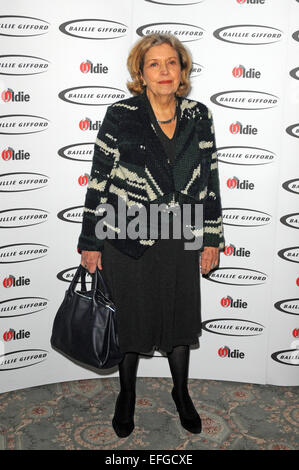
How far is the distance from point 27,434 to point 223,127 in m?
2.03

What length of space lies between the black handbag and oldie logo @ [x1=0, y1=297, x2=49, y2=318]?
22.1 inches

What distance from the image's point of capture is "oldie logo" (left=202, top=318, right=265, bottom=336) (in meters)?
3.21

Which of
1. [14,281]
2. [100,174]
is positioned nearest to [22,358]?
[14,281]

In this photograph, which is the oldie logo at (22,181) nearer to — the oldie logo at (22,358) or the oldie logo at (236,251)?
the oldie logo at (22,358)

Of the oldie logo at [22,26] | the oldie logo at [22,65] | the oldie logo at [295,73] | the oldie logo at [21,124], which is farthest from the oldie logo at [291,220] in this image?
the oldie logo at [22,26]

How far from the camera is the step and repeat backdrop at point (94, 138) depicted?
110 inches

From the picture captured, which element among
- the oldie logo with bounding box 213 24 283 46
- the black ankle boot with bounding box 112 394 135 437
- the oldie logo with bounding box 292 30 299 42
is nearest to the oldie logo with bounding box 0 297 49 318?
the black ankle boot with bounding box 112 394 135 437

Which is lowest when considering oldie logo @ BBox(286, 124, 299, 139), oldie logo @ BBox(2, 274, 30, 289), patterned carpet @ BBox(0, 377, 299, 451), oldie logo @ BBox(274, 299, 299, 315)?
patterned carpet @ BBox(0, 377, 299, 451)

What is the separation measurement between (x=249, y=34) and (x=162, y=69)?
736mm

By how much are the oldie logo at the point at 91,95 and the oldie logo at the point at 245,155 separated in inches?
27.3

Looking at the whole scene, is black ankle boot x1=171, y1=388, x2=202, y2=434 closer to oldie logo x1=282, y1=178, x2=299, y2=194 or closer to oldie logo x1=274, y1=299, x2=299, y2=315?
oldie logo x1=274, y1=299, x2=299, y2=315

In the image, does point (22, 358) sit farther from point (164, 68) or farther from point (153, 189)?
point (164, 68)
